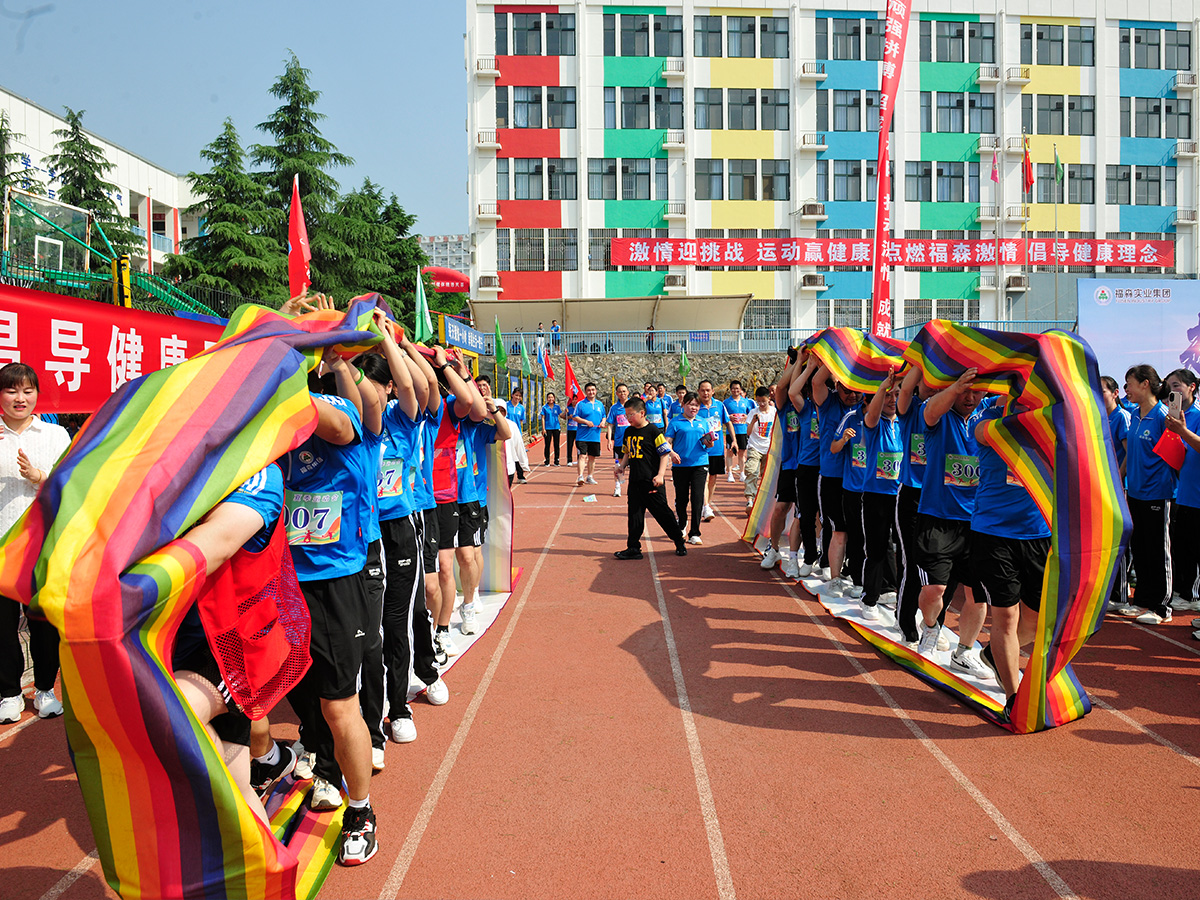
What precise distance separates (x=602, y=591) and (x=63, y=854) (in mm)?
5251

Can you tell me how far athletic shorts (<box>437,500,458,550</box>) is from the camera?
609 cm

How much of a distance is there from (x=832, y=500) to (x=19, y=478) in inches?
253

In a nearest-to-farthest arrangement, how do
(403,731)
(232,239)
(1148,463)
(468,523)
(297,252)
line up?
(403,731), (468,523), (1148,463), (297,252), (232,239)

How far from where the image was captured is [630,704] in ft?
17.0

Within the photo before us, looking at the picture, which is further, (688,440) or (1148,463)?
(688,440)

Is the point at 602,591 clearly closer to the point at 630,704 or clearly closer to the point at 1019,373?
the point at 630,704

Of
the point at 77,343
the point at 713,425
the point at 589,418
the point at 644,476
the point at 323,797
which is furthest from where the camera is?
the point at 589,418

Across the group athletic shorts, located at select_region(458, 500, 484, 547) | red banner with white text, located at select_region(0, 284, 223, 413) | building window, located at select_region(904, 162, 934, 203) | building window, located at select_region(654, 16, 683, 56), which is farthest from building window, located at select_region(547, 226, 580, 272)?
athletic shorts, located at select_region(458, 500, 484, 547)

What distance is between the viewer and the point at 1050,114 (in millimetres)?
40625

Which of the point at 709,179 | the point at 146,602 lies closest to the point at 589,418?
Answer: the point at 146,602

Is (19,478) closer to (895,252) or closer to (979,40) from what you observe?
(895,252)

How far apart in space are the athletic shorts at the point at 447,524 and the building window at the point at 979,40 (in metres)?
43.7

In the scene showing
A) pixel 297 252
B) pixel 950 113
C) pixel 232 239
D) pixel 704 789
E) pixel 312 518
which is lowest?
pixel 704 789

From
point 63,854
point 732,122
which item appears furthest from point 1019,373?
point 732,122
